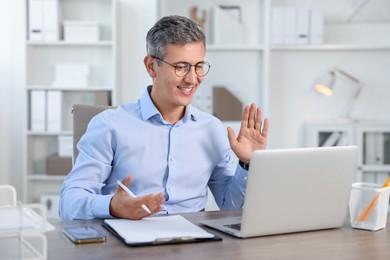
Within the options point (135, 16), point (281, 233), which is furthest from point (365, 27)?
point (281, 233)

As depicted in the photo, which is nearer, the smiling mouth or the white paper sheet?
the white paper sheet

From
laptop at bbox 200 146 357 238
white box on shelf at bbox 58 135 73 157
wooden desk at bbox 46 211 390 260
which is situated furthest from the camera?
white box on shelf at bbox 58 135 73 157

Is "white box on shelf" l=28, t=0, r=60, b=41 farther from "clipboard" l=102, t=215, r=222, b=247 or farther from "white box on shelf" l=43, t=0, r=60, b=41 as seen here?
"clipboard" l=102, t=215, r=222, b=247

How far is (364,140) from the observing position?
14.4 feet

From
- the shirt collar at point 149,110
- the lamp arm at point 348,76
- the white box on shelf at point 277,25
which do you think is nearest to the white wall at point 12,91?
the white box on shelf at point 277,25

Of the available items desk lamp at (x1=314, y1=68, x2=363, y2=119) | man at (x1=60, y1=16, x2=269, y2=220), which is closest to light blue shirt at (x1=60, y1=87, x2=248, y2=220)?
man at (x1=60, y1=16, x2=269, y2=220)

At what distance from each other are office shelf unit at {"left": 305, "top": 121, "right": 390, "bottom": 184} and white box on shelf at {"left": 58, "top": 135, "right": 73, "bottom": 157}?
1.69 m

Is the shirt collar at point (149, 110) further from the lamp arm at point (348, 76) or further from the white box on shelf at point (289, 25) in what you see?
the lamp arm at point (348, 76)

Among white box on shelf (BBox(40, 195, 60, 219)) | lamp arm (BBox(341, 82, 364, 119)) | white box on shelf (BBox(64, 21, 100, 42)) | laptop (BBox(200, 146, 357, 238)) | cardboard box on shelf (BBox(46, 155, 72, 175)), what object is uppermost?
white box on shelf (BBox(64, 21, 100, 42))

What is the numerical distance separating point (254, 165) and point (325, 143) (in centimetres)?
301

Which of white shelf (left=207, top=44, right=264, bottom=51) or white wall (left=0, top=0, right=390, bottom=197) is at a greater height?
white shelf (left=207, top=44, right=264, bottom=51)

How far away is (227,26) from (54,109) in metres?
1.35

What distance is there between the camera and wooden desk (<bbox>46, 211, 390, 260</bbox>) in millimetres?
1359

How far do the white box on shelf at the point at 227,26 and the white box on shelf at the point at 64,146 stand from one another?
124 cm
